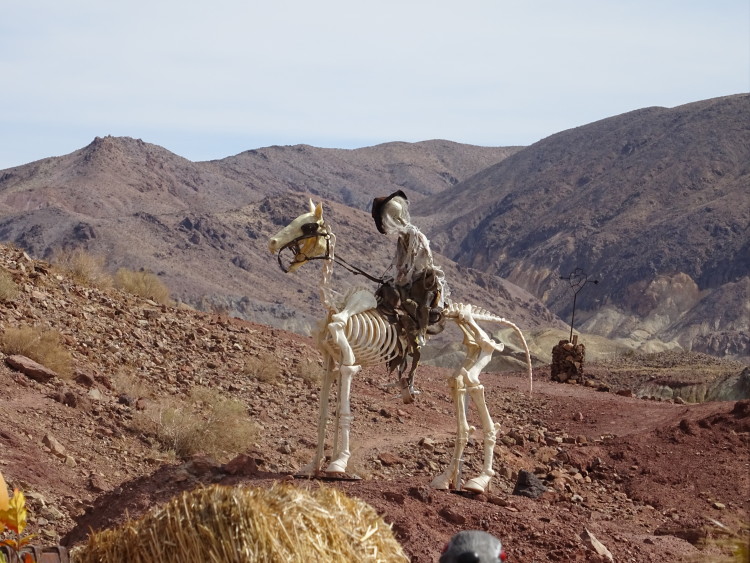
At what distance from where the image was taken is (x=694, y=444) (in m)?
16.4

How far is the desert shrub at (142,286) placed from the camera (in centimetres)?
2322

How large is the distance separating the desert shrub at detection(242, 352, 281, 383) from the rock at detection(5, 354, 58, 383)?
4.13m

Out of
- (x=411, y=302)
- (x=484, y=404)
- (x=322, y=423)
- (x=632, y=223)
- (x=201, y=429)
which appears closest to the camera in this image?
(x=322, y=423)

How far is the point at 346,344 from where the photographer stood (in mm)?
10211

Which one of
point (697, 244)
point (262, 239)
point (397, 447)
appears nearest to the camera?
point (397, 447)

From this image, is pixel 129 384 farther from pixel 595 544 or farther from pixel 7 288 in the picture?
→ pixel 595 544

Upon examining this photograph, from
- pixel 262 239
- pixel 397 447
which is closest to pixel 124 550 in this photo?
pixel 397 447

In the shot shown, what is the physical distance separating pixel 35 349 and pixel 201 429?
8.58 feet

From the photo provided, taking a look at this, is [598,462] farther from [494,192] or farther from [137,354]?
[494,192]

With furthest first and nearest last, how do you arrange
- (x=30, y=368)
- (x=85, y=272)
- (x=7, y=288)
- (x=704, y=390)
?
(x=704, y=390), (x=85, y=272), (x=7, y=288), (x=30, y=368)

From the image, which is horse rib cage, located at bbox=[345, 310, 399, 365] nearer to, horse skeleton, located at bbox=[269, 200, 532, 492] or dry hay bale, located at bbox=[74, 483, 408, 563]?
horse skeleton, located at bbox=[269, 200, 532, 492]

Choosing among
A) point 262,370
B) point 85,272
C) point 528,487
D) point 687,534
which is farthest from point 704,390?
point 687,534

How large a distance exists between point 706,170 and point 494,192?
81.0 ft

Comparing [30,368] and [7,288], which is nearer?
[30,368]
